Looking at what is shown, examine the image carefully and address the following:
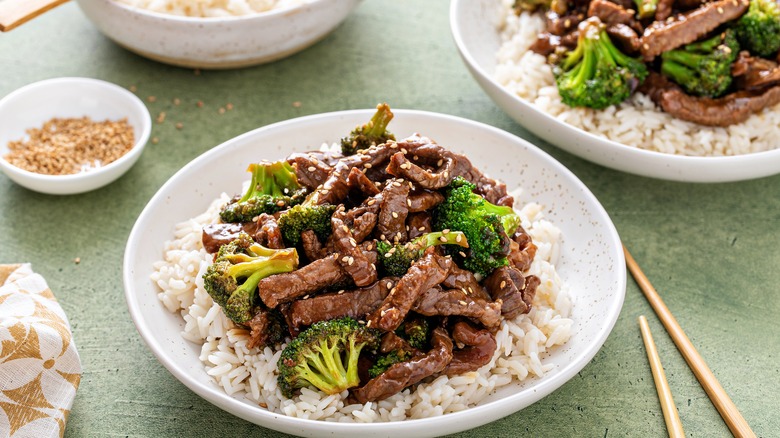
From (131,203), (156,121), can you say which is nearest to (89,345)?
(131,203)

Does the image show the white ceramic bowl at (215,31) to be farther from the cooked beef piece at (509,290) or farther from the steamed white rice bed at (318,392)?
the cooked beef piece at (509,290)

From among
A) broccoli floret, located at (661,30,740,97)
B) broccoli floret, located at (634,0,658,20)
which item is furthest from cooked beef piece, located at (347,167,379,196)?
broccoli floret, located at (634,0,658,20)

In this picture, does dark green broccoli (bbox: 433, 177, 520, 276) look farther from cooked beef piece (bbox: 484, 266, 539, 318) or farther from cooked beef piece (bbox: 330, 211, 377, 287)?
cooked beef piece (bbox: 330, 211, 377, 287)

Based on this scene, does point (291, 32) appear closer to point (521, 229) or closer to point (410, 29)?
point (410, 29)

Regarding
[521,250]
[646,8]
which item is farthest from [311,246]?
[646,8]

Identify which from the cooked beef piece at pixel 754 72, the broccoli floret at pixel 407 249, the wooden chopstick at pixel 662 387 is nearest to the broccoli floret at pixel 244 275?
the broccoli floret at pixel 407 249

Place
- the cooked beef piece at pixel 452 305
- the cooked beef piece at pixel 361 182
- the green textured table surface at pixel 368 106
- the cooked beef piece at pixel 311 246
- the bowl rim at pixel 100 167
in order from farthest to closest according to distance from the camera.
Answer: the bowl rim at pixel 100 167 → the green textured table surface at pixel 368 106 → the cooked beef piece at pixel 361 182 → the cooked beef piece at pixel 311 246 → the cooked beef piece at pixel 452 305
